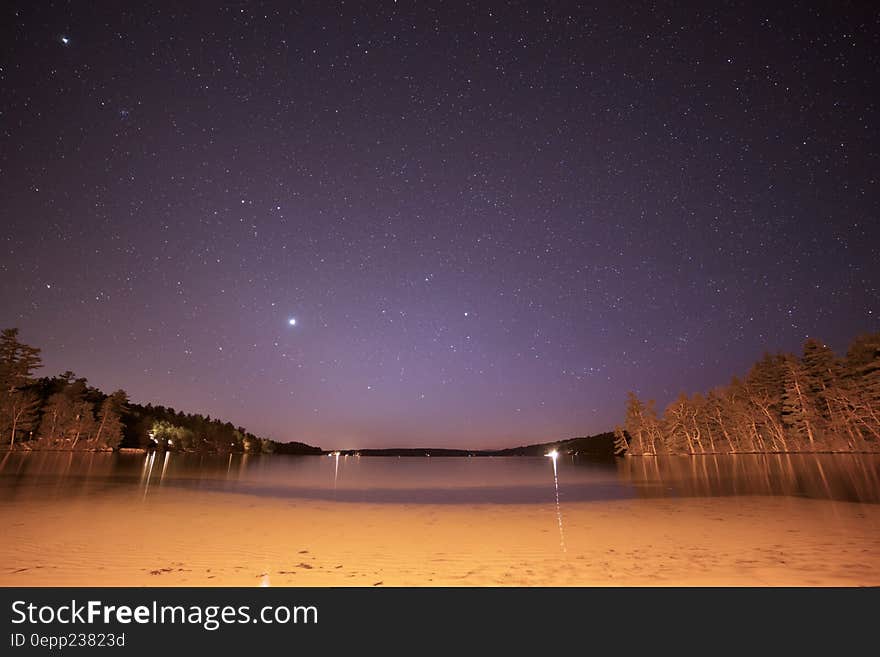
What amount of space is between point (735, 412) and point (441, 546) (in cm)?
7934

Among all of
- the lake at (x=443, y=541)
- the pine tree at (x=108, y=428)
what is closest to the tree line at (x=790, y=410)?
the lake at (x=443, y=541)

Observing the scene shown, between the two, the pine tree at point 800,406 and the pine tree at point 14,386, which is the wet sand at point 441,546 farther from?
the pine tree at point 14,386

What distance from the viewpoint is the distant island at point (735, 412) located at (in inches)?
2194

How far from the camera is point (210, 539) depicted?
449 inches

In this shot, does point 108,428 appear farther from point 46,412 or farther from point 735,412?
point 735,412

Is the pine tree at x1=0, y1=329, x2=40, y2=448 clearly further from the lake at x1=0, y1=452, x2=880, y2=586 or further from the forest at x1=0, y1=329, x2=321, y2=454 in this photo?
the lake at x1=0, y1=452, x2=880, y2=586

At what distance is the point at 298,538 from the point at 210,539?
7.09ft

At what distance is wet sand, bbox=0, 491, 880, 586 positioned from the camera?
7730 mm
